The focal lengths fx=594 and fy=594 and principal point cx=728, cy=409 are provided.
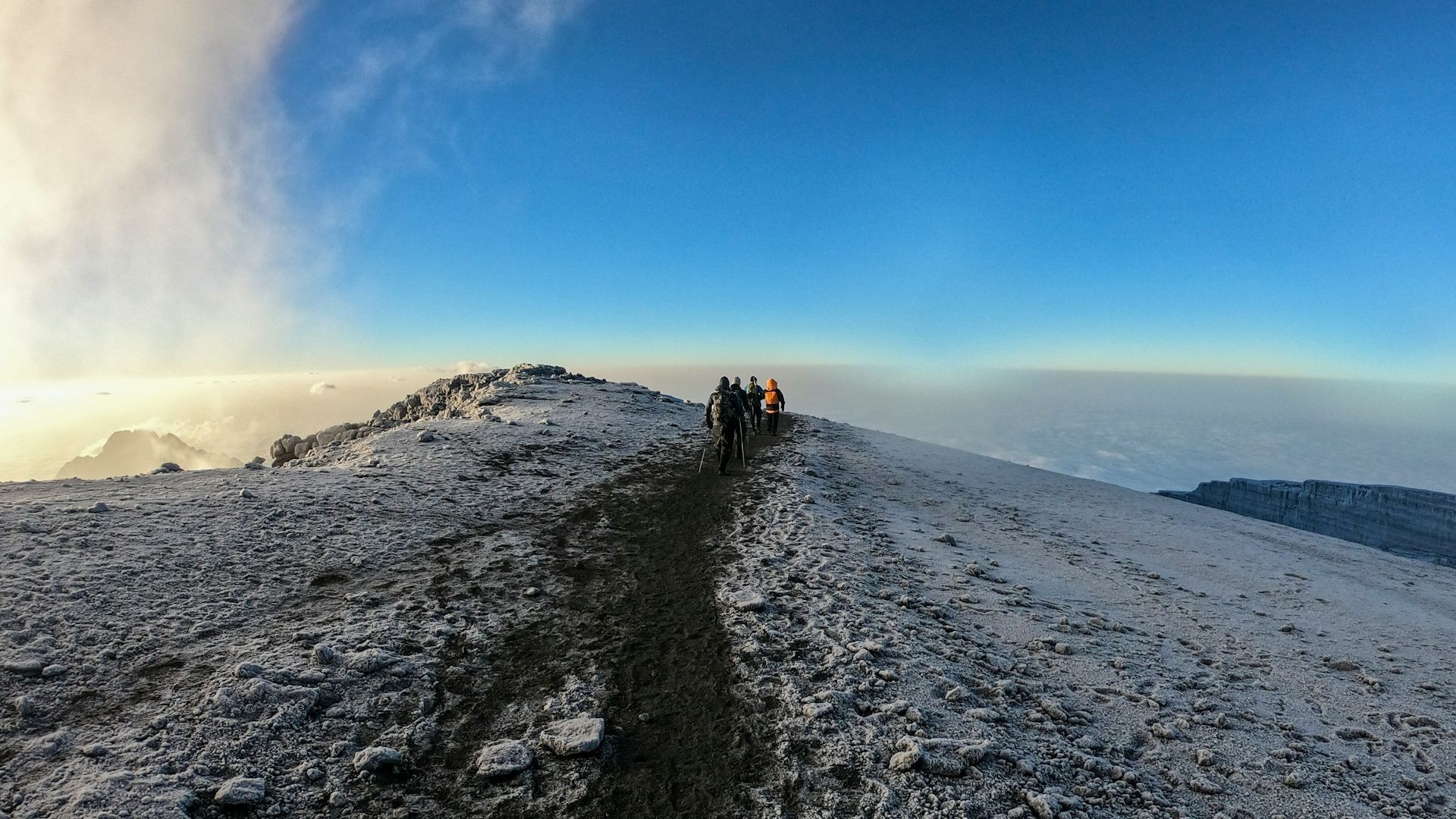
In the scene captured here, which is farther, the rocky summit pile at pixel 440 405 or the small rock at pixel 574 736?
the rocky summit pile at pixel 440 405

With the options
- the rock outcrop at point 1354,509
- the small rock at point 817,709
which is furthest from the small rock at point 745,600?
the rock outcrop at point 1354,509

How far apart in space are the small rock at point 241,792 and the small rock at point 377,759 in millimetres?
568

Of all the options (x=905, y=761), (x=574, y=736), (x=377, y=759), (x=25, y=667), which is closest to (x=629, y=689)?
(x=574, y=736)

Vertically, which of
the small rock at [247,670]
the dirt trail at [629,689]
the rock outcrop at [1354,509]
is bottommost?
the rock outcrop at [1354,509]

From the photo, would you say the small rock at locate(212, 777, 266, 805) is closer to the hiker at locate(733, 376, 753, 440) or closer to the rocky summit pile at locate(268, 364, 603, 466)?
the hiker at locate(733, 376, 753, 440)

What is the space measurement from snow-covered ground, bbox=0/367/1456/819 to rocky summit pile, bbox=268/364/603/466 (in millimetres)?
11550

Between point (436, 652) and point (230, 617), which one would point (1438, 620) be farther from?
point (230, 617)

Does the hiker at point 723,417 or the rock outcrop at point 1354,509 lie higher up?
the hiker at point 723,417

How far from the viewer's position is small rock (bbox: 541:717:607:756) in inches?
187

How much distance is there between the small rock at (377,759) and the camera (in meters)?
4.43

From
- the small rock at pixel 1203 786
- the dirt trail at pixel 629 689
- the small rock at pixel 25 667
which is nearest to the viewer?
the dirt trail at pixel 629 689

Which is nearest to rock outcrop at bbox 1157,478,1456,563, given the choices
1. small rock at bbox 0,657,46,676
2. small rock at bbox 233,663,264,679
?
small rock at bbox 233,663,264,679

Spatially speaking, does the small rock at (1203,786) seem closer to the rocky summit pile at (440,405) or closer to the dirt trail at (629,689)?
the dirt trail at (629,689)

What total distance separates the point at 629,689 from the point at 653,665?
0.51 meters
